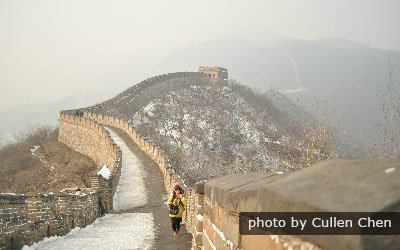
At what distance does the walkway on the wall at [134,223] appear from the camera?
959cm

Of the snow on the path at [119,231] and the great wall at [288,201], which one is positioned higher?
the great wall at [288,201]

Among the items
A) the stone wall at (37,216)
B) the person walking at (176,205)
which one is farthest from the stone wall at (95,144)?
the person walking at (176,205)

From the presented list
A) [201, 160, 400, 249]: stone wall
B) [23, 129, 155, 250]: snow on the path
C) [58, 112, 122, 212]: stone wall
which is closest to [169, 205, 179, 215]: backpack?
[23, 129, 155, 250]: snow on the path

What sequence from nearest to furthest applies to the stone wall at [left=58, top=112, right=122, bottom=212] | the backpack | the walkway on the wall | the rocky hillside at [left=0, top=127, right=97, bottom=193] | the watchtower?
1. the walkway on the wall
2. the backpack
3. the stone wall at [left=58, top=112, right=122, bottom=212]
4. the rocky hillside at [left=0, top=127, right=97, bottom=193]
5. the watchtower

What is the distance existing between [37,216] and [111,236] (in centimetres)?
236

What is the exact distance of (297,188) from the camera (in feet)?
6.01

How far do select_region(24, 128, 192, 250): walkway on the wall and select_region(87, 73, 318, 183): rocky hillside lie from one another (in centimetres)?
1848

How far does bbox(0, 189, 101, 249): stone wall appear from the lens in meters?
7.38

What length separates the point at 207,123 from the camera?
5938 centimetres

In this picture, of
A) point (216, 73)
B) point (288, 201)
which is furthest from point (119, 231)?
point (216, 73)

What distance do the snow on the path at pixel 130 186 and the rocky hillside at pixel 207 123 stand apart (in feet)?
50.0

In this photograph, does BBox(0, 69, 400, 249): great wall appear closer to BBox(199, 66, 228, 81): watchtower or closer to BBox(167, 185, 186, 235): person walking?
BBox(167, 185, 186, 235): person walking

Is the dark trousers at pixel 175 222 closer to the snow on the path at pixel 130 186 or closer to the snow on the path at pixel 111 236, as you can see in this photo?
the snow on the path at pixel 111 236

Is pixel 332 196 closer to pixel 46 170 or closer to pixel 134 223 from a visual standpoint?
pixel 134 223
